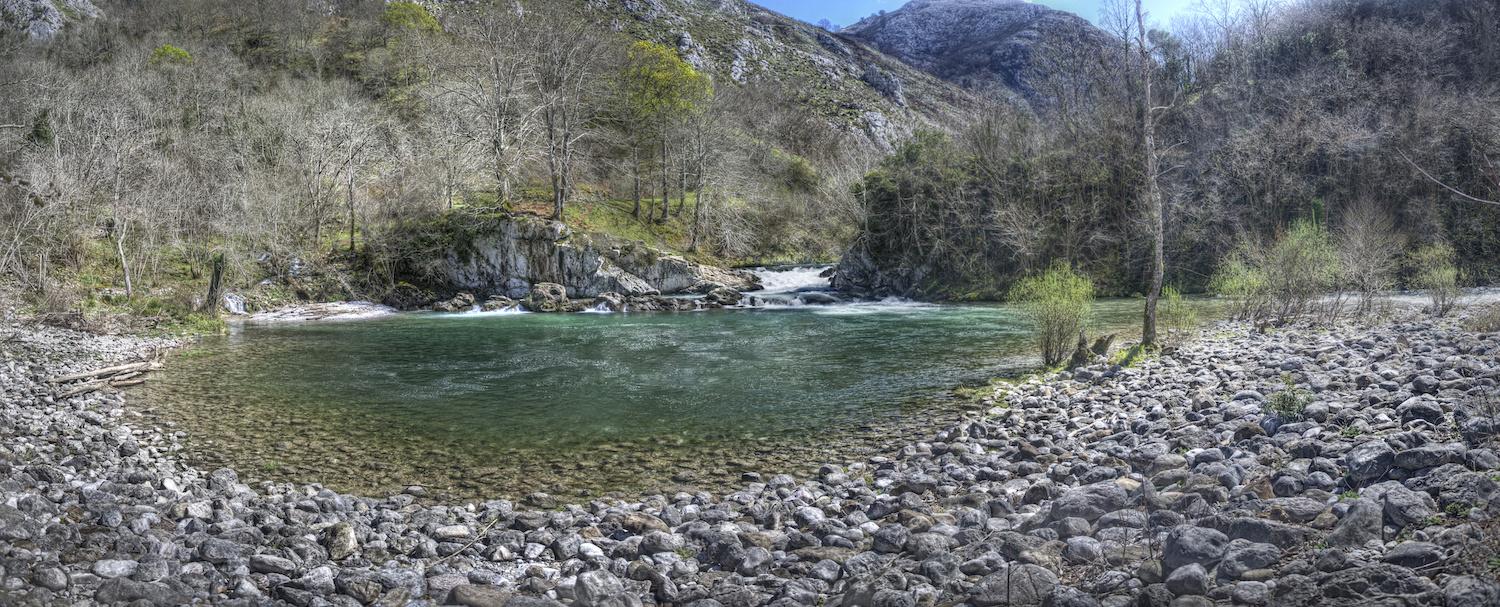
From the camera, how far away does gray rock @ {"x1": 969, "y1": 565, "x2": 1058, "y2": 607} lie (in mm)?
3977

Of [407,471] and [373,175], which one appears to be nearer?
[407,471]

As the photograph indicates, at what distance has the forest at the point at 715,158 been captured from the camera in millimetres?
30516

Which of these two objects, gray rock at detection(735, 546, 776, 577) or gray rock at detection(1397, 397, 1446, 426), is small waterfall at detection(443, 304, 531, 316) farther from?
gray rock at detection(1397, 397, 1446, 426)

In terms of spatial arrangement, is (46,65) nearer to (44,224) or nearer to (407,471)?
(44,224)

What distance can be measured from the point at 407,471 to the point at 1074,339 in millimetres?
13523

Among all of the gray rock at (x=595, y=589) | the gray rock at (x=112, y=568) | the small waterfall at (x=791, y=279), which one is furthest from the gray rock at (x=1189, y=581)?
the small waterfall at (x=791, y=279)

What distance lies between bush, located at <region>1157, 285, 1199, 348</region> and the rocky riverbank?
6114 millimetres

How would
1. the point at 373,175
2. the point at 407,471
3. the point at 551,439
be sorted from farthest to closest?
the point at 373,175 < the point at 551,439 < the point at 407,471

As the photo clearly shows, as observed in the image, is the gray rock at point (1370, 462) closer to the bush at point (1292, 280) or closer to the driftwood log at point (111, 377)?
the bush at point (1292, 280)

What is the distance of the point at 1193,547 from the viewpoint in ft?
13.4

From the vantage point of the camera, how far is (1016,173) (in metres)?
39.3

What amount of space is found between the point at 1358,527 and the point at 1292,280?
16.3 metres

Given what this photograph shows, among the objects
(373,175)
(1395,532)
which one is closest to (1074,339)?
(1395,532)

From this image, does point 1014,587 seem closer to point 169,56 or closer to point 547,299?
point 547,299
